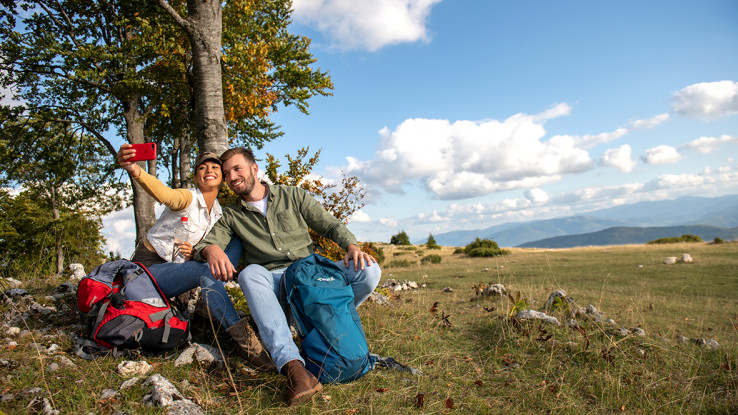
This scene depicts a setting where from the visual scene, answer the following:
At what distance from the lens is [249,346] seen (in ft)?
11.8

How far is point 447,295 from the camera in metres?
8.00

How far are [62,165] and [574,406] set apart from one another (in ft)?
60.8

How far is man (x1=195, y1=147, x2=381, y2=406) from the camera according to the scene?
3453 millimetres

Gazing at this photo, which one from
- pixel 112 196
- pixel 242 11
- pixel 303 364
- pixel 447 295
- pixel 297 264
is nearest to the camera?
pixel 303 364

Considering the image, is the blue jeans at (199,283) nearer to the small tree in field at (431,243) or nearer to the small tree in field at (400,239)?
the small tree in field at (431,243)

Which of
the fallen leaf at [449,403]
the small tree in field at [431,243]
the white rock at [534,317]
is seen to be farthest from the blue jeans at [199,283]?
the small tree in field at [431,243]

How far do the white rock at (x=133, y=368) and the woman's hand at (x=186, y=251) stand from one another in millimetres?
1050

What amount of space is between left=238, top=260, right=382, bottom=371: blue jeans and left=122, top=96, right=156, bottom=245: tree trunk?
12.1 m

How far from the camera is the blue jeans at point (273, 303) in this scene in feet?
10.4

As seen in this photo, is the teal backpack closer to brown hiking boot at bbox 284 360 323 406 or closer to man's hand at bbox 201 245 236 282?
brown hiking boot at bbox 284 360 323 406

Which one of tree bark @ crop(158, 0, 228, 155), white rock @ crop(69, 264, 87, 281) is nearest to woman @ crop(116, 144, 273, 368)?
tree bark @ crop(158, 0, 228, 155)

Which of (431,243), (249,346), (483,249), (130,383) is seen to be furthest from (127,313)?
(431,243)

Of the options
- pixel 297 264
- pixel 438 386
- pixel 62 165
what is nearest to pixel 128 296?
pixel 297 264

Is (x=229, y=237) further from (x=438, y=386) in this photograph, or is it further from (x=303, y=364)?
(x=438, y=386)
